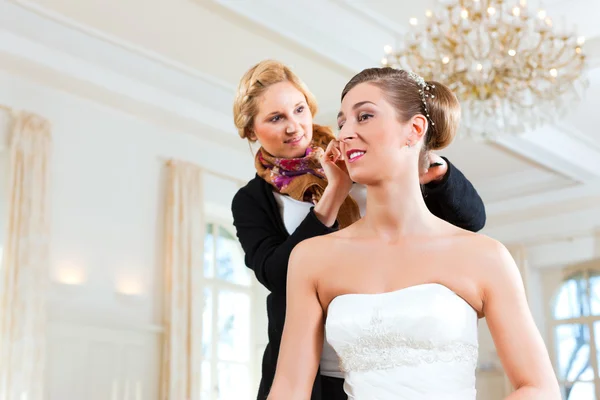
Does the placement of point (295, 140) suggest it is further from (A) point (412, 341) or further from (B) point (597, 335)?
(B) point (597, 335)

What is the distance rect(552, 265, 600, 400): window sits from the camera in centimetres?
1112

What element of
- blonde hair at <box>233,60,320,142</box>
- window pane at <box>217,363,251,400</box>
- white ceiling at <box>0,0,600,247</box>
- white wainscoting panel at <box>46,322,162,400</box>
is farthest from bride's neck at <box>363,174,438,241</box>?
window pane at <box>217,363,251,400</box>

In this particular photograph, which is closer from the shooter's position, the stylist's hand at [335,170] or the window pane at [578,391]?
the stylist's hand at [335,170]

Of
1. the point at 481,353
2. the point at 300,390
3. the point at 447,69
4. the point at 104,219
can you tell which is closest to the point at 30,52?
the point at 104,219

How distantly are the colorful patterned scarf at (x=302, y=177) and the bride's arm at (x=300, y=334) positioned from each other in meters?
0.36

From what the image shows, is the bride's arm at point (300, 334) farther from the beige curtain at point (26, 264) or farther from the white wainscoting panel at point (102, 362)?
the white wainscoting panel at point (102, 362)

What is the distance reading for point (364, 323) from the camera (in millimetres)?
1957

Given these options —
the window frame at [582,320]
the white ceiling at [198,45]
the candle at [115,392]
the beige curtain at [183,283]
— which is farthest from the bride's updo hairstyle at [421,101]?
the window frame at [582,320]

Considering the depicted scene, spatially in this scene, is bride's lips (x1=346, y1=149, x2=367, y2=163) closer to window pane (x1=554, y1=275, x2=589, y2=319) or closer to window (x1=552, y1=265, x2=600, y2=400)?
window (x1=552, y1=265, x2=600, y2=400)

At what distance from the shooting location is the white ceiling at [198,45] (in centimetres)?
690

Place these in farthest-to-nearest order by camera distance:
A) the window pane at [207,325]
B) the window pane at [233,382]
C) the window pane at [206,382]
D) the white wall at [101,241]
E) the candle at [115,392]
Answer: the window pane at [233,382] → the window pane at [207,325] → the window pane at [206,382] → the candle at [115,392] → the white wall at [101,241]

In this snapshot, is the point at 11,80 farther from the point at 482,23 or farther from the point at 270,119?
the point at 270,119

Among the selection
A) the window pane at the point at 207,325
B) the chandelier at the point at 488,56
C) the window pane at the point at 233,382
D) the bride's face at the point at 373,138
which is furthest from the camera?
the window pane at the point at 233,382

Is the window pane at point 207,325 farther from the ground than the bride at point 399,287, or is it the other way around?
the window pane at point 207,325
